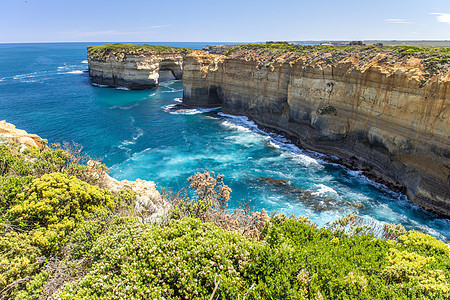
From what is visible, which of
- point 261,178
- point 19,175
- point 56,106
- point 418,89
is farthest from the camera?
point 56,106

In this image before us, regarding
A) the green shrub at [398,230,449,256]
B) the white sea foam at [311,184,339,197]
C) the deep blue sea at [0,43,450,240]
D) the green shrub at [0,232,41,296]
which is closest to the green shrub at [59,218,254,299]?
the green shrub at [0,232,41,296]

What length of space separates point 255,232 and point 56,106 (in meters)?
64.7

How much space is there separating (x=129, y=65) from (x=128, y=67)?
2.49 feet

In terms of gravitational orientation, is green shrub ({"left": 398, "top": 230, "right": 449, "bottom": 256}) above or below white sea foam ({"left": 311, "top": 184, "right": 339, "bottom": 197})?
above

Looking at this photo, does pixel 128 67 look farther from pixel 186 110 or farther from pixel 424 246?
pixel 424 246

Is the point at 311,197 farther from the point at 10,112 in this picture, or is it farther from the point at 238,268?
the point at 10,112

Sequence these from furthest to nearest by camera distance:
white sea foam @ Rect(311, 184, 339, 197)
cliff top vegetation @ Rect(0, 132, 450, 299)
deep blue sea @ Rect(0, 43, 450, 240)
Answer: white sea foam @ Rect(311, 184, 339, 197), deep blue sea @ Rect(0, 43, 450, 240), cliff top vegetation @ Rect(0, 132, 450, 299)

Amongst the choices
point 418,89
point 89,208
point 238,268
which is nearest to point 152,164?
point 89,208

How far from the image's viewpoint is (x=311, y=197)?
2998cm

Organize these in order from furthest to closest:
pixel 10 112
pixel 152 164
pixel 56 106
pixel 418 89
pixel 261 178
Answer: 1. pixel 56 106
2. pixel 10 112
3. pixel 152 164
4. pixel 261 178
5. pixel 418 89

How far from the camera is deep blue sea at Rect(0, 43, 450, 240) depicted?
28.5 meters

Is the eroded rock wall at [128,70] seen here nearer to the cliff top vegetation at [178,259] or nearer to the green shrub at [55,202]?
the green shrub at [55,202]

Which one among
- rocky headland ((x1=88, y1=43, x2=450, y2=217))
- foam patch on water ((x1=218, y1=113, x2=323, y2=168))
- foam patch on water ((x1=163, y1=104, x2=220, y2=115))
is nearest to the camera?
rocky headland ((x1=88, y1=43, x2=450, y2=217))

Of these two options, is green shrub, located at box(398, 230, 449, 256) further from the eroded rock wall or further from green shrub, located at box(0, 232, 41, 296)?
the eroded rock wall
